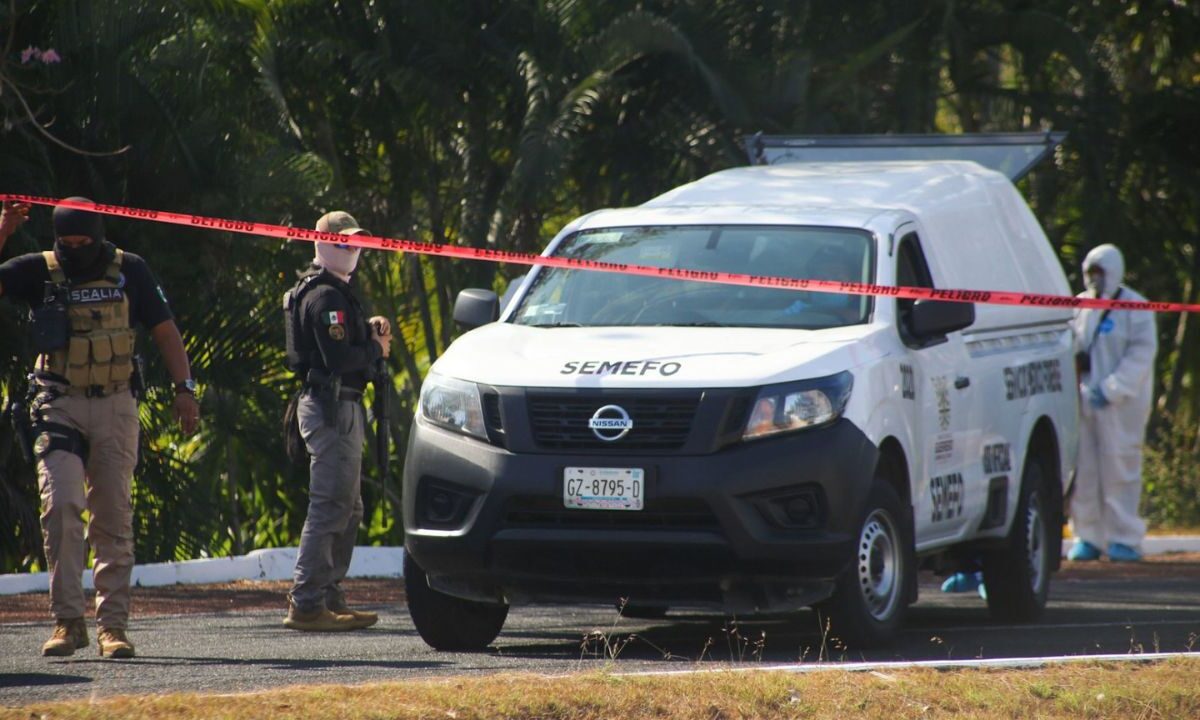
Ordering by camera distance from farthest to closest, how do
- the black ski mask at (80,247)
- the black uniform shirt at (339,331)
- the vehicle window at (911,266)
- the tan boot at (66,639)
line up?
the vehicle window at (911,266) → the black uniform shirt at (339,331) → the tan boot at (66,639) → the black ski mask at (80,247)

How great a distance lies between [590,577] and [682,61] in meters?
9.50

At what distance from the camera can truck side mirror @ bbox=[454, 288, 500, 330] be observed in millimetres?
8773

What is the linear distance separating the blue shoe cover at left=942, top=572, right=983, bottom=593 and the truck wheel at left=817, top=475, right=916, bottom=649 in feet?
12.1

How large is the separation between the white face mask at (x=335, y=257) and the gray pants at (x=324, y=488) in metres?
0.57

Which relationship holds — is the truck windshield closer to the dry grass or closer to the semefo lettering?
the semefo lettering

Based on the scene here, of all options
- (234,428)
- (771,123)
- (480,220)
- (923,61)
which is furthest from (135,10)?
→ (923,61)

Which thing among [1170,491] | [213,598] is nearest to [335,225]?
[213,598]

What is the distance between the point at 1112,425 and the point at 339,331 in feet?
24.9

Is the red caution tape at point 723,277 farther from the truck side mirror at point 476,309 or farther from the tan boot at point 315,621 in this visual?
the tan boot at point 315,621

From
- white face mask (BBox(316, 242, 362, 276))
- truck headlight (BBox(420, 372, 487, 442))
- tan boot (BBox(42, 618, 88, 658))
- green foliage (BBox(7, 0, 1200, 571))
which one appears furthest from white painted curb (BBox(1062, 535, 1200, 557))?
tan boot (BBox(42, 618, 88, 658))

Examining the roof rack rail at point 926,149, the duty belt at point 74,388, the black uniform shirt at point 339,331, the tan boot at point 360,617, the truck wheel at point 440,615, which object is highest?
the roof rack rail at point 926,149

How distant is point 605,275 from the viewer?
29.6 ft

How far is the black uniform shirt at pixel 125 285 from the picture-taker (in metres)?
7.71

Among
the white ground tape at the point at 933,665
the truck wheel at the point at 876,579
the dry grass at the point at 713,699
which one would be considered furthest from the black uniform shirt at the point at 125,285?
the truck wheel at the point at 876,579
